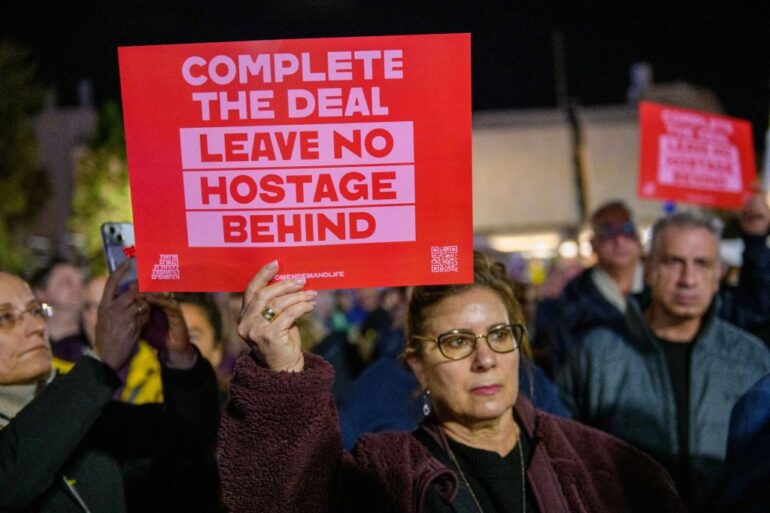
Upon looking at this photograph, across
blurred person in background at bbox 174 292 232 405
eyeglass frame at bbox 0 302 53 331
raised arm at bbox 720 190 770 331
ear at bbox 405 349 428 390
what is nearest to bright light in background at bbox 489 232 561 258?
raised arm at bbox 720 190 770 331

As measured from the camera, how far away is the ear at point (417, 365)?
236cm

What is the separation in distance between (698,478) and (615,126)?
1063 inches

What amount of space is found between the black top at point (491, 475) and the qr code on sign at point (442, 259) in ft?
1.88

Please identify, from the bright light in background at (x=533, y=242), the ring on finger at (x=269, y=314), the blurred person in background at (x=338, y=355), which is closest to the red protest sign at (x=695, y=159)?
the blurred person in background at (x=338, y=355)

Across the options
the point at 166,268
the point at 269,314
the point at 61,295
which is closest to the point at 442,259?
the point at 269,314

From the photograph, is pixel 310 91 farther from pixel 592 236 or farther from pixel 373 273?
pixel 592 236

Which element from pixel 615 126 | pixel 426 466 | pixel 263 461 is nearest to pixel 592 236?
pixel 426 466

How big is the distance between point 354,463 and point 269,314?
546mm

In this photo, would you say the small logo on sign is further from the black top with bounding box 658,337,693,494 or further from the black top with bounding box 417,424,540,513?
the black top with bounding box 658,337,693,494

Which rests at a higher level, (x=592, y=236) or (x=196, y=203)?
(x=196, y=203)

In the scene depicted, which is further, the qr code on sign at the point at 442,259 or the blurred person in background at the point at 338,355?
the blurred person in background at the point at 338,355

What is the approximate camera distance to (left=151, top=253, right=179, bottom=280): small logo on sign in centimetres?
200

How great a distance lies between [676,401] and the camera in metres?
3.12

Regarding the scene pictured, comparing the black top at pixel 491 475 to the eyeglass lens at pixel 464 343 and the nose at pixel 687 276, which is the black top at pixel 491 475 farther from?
the nose at pixel 687 276
